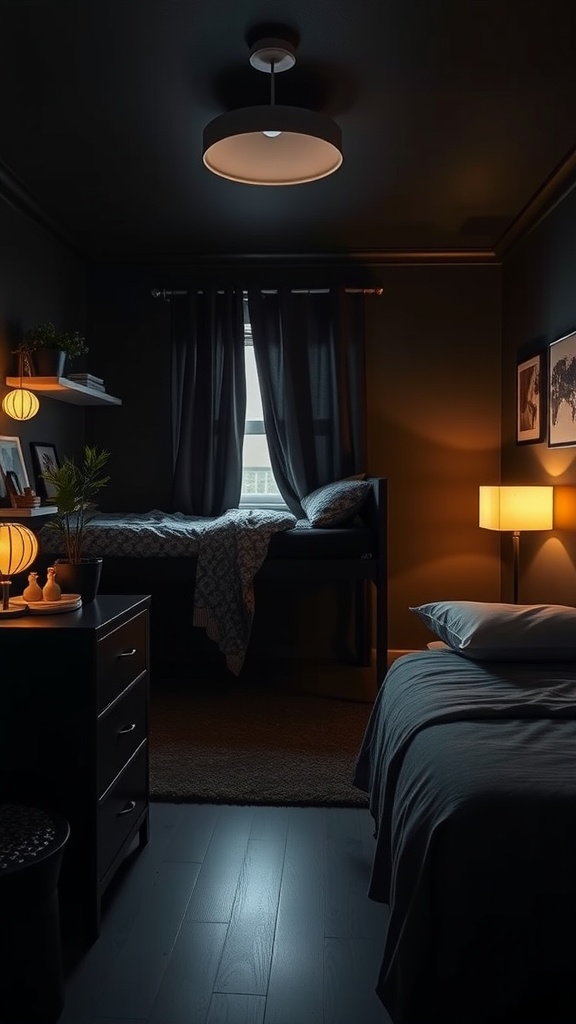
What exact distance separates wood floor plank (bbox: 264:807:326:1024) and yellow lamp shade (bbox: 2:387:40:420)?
2117 mm

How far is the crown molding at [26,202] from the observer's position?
333 centimetres

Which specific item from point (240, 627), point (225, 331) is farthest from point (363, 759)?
point (225, 331)

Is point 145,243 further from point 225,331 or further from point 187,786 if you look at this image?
point 187,786

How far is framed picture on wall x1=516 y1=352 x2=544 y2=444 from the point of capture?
12.4 feet

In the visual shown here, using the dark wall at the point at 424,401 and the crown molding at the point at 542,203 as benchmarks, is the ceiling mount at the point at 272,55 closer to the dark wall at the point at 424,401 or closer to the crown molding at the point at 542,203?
the crown molding at the point at 542,203

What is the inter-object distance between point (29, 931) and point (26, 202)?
3.22 m

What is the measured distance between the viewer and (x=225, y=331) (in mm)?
4496

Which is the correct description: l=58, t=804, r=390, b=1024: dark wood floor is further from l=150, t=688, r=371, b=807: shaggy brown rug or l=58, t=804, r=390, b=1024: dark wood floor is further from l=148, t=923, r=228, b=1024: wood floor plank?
l=150, t=688, r=371, b=807: shaggy brown rug

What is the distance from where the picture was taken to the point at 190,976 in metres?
1.61

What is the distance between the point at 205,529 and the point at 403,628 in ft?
5.09

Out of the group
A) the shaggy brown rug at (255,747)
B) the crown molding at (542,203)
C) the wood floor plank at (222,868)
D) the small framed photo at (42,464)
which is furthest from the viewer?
the small framed photo at (42,464)

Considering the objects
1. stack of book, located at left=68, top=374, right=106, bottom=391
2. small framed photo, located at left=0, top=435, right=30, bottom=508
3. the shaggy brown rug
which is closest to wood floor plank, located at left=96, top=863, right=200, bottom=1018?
the shaggy brown rug

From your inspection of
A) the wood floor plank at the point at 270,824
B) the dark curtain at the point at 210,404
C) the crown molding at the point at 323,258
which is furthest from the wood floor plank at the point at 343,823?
the crown molding at the point at 323,258

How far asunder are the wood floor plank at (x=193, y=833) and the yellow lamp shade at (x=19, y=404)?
74.3 inches
